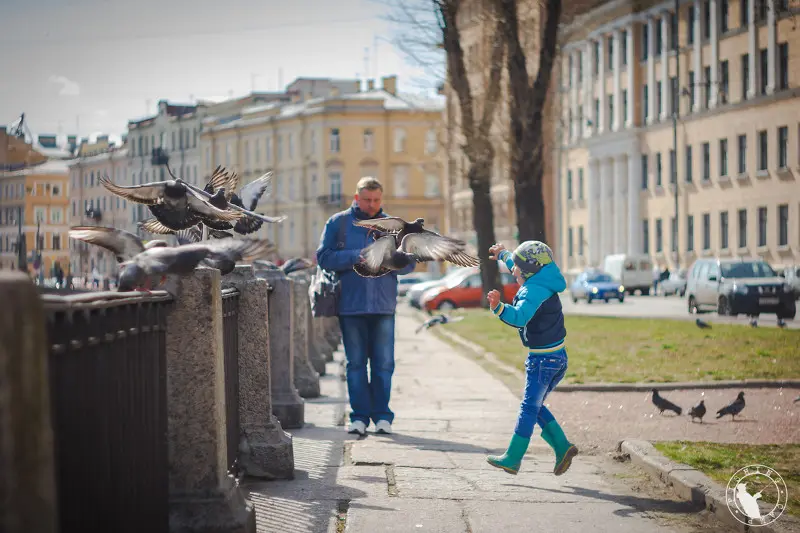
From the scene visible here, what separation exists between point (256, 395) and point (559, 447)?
1.95 metres

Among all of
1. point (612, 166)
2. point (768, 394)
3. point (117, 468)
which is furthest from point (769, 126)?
point (117, 468)

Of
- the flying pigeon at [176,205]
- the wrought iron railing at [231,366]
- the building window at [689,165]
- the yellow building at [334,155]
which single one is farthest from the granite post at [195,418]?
the yellow building at [334,155]

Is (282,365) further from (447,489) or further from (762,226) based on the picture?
(762,226)

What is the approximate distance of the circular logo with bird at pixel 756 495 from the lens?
6.81 meters

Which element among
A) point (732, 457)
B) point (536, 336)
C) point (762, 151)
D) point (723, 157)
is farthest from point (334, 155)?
point (536, 336)

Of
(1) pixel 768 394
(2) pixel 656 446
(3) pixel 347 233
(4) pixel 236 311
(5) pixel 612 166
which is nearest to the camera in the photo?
(4) pixel 236 311

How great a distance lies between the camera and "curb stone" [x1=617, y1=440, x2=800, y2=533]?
6.65m

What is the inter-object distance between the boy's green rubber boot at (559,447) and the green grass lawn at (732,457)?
791 millimetres

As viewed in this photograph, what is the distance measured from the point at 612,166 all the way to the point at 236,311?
244ft

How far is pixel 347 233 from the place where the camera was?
34.8 feet

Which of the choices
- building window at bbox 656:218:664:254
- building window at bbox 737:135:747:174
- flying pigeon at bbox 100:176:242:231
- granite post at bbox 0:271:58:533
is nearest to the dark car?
building window at bbox 737:135:747:174

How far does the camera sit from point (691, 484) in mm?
7699

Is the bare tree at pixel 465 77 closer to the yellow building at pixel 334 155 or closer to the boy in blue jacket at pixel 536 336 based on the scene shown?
the boy in blue jacket at pixel 536 336

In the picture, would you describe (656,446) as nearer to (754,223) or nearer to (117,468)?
(117,468)
